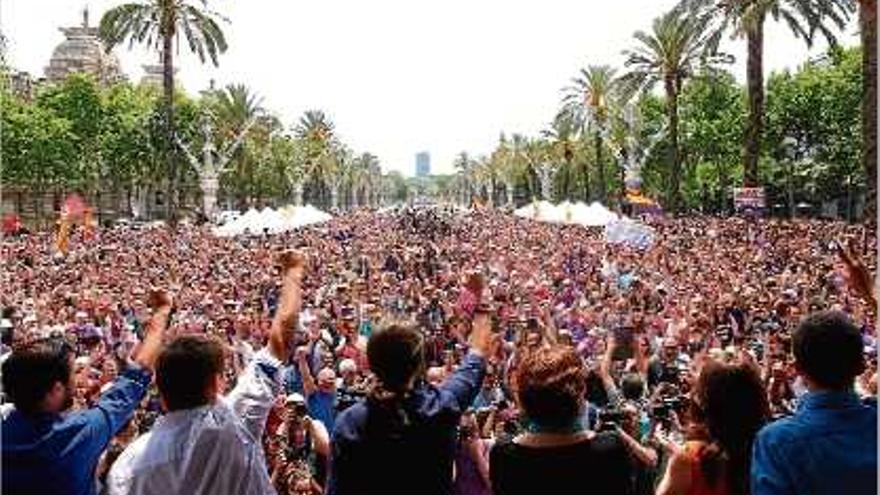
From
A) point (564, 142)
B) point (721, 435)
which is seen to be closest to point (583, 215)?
point (721, 435)

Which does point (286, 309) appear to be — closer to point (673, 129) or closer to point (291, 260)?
point (291, 260)

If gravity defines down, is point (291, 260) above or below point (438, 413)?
above

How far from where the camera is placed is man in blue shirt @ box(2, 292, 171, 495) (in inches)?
128

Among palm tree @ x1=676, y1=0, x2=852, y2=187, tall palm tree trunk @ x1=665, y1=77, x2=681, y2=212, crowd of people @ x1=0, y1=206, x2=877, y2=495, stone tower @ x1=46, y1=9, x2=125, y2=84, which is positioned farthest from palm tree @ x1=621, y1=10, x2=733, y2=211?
stone tower @ x1=46, y1=9, x2=125, y2=84

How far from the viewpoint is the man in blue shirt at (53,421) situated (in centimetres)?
324

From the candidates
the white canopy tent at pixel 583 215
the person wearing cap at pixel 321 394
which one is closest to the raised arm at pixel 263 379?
the person wearing cap at pixel 321 394

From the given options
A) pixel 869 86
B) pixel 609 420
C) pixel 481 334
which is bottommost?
→ pixel 609 420

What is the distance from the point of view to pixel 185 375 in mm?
3330

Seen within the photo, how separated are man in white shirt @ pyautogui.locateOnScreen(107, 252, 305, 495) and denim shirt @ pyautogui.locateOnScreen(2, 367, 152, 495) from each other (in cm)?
10

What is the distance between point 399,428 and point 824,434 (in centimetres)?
115

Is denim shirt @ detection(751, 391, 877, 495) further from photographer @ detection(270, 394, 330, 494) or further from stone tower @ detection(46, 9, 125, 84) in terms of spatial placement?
stone tower @ detection(46, 9, 125, 84)

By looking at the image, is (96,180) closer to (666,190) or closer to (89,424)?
(666,190)

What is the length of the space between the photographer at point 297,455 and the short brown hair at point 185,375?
7.34ft

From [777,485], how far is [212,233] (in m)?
43.8
